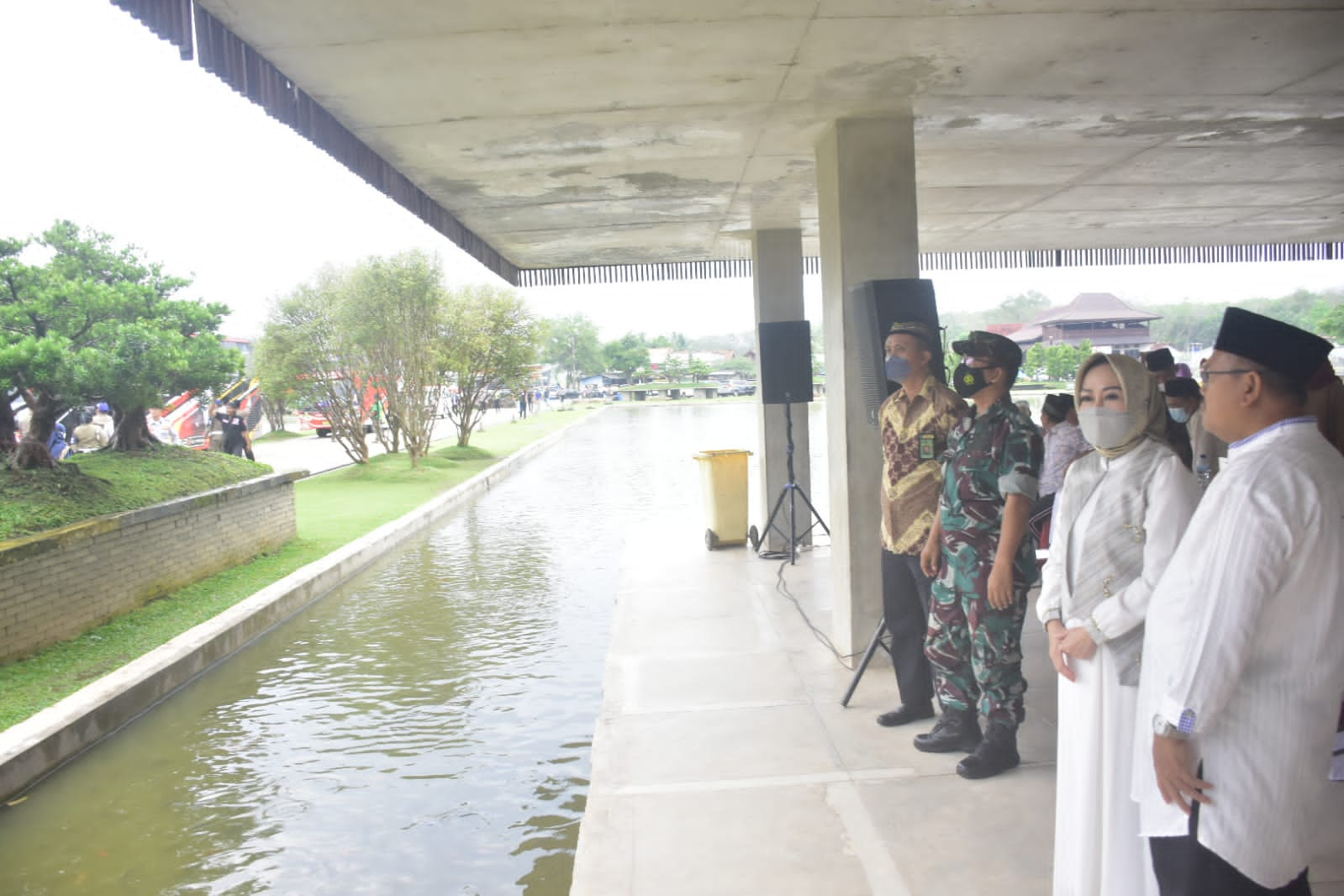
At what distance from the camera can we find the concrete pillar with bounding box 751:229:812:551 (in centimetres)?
882

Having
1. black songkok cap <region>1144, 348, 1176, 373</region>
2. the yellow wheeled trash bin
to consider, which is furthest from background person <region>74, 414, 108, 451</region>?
black songkok cap <region>1144, 348, 1176, 373</region>

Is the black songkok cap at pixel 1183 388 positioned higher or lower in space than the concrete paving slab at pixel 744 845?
higher

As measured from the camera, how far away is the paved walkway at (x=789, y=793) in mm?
3215

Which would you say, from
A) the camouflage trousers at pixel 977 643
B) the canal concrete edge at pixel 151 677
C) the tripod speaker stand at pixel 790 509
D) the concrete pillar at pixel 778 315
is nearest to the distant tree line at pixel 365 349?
the canal concrete edge at pixel 151 677

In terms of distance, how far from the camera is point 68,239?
8.35 meters

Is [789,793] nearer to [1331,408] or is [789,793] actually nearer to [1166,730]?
[1166,730]

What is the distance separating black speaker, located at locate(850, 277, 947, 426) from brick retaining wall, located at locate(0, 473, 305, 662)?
17.0 feet

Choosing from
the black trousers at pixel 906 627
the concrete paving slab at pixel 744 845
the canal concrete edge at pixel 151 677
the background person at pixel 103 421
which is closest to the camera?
the concrete paving slab at pixel 744 845

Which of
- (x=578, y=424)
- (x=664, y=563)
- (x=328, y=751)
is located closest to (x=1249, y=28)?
(x=328, y=751)

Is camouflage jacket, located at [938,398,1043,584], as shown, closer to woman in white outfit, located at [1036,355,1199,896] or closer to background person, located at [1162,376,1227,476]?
woman in white outfit, located at [1036,355,1199,896]

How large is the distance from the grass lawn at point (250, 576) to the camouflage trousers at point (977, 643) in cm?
458

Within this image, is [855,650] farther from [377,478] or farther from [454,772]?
[377,478]

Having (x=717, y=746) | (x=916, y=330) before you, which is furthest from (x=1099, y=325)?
(x=717, y=746)

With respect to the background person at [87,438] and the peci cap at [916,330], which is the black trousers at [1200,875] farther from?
the background person at [87,438]
